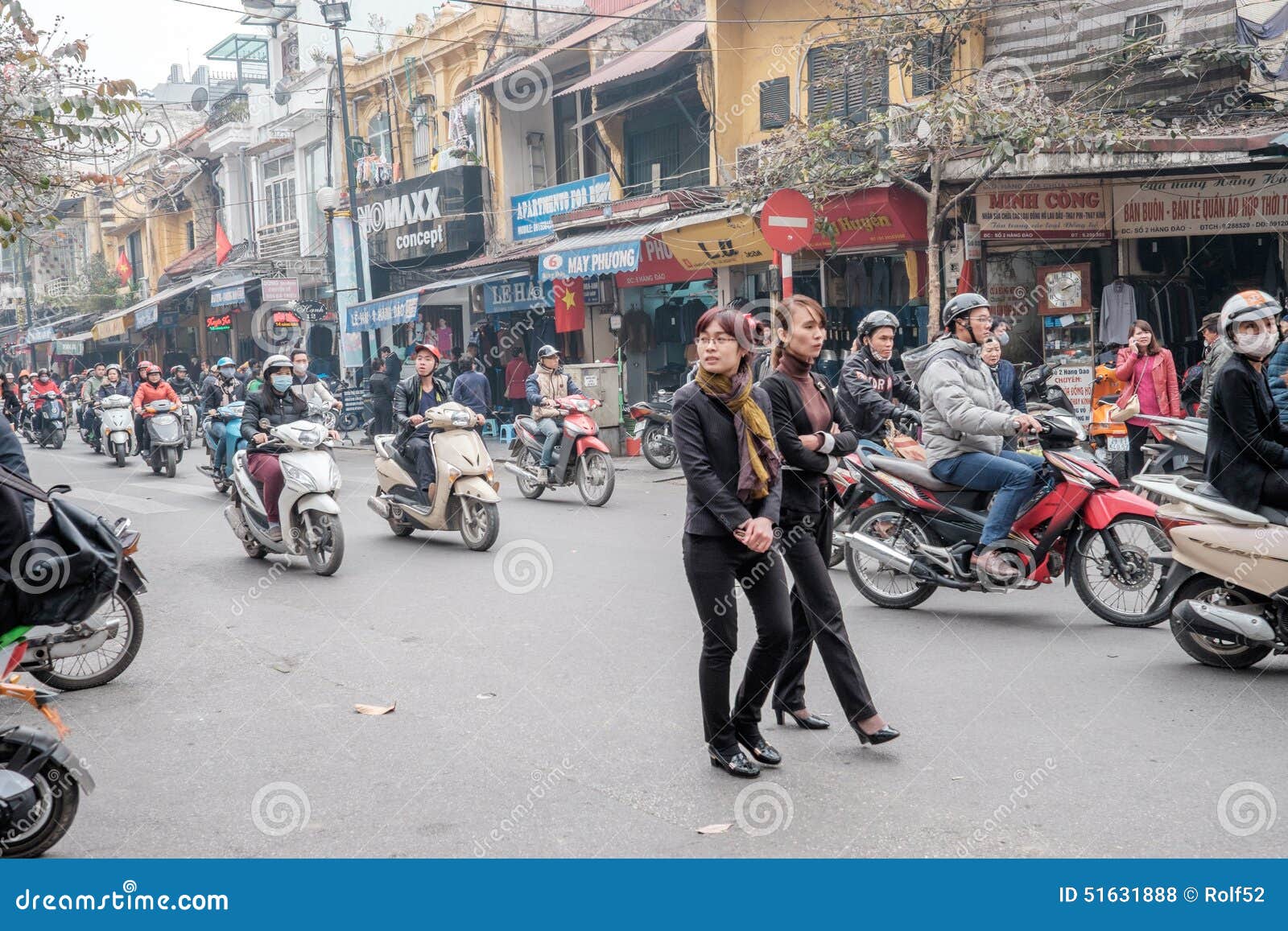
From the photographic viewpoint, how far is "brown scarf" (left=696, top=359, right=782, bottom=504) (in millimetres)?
4223

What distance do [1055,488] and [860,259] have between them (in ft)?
36.3

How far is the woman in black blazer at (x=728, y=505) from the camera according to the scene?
13.7ft

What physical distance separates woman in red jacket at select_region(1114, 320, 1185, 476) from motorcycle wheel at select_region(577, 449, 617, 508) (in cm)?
504

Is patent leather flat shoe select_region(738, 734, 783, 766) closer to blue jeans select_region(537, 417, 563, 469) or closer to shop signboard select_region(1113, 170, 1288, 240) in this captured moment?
blue jeans select_region(537, 417, 563, 469)

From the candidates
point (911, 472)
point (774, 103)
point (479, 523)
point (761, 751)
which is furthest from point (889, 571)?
point (774, 103)

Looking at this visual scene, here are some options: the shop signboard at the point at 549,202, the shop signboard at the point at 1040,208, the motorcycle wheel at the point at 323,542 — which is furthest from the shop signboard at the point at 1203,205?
the motorcycle wheel at the point at 323,542

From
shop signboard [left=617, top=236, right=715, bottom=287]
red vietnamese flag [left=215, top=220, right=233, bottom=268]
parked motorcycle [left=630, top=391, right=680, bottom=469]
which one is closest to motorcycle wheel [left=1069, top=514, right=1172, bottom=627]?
parked motorcycle [left=630, top=391, right=680, bottom=469]

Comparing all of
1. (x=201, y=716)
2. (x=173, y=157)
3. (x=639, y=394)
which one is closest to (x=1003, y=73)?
(x=639, y=394)

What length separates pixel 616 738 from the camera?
15.9 feet

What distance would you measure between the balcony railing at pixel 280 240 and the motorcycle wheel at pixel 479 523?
24.7m

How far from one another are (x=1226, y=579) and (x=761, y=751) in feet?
8.05

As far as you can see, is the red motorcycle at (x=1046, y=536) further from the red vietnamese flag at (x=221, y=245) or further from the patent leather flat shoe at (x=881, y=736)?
the red vietnamese flag at (x=221, y=245)

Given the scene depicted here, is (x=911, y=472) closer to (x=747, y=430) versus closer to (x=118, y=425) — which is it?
(x=747, y=430)

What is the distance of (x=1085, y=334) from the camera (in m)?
14.8
